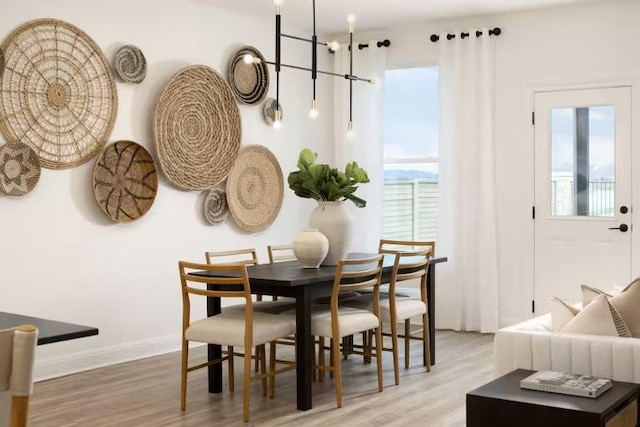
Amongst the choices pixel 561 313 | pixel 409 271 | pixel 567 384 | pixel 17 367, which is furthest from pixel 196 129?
pixel 17 367

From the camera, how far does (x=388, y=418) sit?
14.4 ft

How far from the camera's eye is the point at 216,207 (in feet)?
21.8

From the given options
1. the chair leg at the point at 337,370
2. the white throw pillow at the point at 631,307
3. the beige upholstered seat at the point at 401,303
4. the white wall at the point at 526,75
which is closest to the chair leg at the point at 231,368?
the chair leg at the point at 337,370

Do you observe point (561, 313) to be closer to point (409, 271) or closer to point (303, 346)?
point (303, 346)

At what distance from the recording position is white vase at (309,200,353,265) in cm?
532

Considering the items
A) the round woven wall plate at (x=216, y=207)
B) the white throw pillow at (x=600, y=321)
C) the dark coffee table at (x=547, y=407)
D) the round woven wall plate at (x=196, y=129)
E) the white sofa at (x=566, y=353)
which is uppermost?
the round woven wall plate at (x=196, y=129)

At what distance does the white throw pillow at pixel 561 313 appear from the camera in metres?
3.91

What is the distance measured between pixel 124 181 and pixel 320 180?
150 centimetres

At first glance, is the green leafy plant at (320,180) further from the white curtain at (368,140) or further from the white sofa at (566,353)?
the white curtain at (368,140)

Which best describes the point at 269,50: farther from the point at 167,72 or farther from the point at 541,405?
the point at 541,405

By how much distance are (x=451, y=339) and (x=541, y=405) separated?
3462 mm

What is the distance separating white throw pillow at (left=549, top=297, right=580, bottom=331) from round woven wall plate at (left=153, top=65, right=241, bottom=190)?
324cm

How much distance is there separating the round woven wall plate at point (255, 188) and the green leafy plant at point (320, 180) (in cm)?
155

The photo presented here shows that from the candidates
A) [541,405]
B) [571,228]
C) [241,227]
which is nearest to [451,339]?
[571,228]
